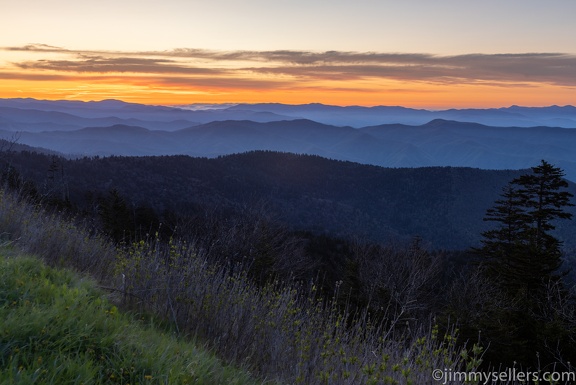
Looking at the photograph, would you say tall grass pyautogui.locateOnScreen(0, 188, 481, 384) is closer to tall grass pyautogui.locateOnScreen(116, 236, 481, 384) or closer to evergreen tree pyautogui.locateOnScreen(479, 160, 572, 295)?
tall grass pyautogui.locateOnScreen(116, 236, 481, 384)

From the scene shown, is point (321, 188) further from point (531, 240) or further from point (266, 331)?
point (266, 331)

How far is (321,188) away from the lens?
5546 inches

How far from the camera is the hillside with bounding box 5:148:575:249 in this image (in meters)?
87.2

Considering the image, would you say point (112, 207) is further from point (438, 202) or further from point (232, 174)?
point (438, 202)

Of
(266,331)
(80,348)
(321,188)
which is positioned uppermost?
(80,348)

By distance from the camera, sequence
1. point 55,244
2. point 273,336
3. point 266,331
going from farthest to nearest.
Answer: point 55,244
point 266,331
point 273,336

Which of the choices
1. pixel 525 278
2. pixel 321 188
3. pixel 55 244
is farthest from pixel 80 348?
pixel 321 188

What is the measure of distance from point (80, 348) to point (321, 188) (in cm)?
13888

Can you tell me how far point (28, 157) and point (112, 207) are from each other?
75235 millimetres

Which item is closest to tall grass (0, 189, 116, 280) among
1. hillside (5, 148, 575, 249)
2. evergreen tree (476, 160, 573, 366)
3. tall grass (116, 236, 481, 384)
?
tall grass (116, 236, 481, 384)

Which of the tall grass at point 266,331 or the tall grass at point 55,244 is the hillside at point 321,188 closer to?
the tall grass at point 55,244

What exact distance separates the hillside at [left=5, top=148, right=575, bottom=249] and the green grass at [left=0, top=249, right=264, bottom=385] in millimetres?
68832

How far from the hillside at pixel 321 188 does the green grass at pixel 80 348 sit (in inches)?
2710

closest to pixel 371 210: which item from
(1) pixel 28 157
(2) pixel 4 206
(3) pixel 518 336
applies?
(1) pixel 28 157
